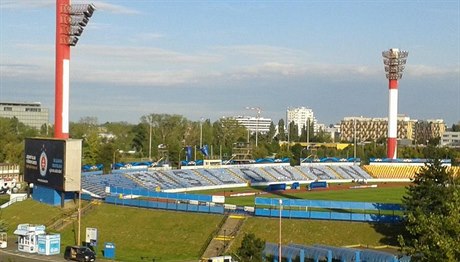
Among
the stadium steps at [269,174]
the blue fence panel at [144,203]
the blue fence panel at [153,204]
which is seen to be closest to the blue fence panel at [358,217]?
the blue fence panel at [153,204]

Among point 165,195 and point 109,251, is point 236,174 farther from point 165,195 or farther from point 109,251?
point 109,251

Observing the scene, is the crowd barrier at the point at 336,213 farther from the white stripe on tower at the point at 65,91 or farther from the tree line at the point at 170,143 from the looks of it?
the tree line at the point at 170,143

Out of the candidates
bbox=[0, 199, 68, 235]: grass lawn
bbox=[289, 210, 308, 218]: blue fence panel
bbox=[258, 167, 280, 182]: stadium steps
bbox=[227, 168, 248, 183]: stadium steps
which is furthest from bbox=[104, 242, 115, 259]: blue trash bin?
bbox=[258, 167, 280, 182]: stadium steps

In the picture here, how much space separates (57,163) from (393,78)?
71065 mm

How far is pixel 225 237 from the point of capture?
55188mm

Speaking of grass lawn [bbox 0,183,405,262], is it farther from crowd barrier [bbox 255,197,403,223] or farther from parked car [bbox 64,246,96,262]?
parked car [bbox 64,246,96,262]

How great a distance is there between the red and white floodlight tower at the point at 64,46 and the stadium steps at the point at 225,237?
81.2ft

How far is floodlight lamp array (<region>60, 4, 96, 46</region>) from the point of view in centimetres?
7625

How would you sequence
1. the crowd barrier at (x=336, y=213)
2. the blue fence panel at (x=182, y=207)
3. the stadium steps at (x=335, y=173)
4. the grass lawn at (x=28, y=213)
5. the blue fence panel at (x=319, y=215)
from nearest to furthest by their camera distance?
1. the crowd barrier at (x=336, y=213)
2. the blue fence panel at (x=319, y=215)
3. the blue fence panel at (x=182, y=207)
4. the grass lawn at (x=28, y=213)
5. the stadium steps at (x=335, y=173)

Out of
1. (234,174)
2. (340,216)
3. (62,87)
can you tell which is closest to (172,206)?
(340,216)

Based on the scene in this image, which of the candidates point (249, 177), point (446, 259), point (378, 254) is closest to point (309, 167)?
point (249, 177)

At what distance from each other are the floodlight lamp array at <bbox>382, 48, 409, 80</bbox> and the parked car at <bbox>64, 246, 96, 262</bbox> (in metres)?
81.7

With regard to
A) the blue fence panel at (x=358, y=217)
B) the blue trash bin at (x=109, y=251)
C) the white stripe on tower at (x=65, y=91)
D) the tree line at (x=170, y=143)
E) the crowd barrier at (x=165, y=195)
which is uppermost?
the white stripe on tower at (x=65, y=91)

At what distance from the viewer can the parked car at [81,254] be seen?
162 feet
